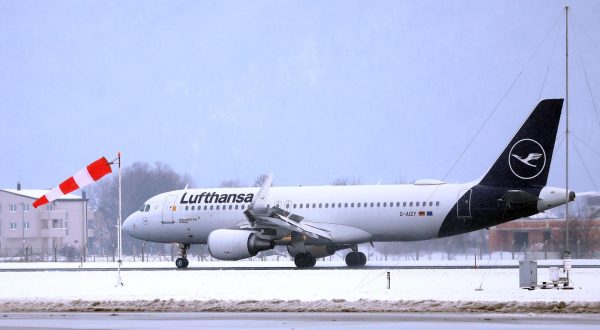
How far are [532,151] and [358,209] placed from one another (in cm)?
835

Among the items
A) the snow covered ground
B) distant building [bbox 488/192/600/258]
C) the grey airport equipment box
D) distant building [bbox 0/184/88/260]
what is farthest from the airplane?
distant building [bbox 0/184/88/260]

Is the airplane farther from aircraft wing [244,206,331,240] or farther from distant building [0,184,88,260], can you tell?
distant building [0,184,88,260]

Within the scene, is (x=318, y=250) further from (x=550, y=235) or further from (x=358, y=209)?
(x=550, y=235)

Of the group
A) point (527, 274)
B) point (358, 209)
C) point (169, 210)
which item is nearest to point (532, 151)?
point (358, 209)

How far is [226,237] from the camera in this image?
49.4 m

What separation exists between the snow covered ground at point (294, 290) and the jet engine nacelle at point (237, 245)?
2.64 feet

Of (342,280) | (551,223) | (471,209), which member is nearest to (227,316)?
(342,280)

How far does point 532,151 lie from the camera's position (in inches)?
1799

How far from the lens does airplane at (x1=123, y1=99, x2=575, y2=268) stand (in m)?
45.7

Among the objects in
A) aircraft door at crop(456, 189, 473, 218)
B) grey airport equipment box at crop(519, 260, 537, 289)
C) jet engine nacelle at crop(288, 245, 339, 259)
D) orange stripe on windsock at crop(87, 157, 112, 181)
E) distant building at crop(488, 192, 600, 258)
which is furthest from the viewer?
distant building at crop(488, 192, 600, 258)

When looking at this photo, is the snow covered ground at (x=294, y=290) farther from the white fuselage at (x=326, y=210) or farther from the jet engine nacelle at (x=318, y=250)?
the jet engine nacelle at (x=318, y=250)

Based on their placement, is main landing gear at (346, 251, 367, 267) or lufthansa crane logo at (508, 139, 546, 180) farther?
main landing gear at (346, 251, 367, 267)

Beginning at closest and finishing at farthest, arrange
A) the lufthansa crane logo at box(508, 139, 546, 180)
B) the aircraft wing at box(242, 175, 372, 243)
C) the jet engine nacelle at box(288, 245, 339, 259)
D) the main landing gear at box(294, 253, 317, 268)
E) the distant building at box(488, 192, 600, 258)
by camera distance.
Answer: the lufthansa crane logo at box(508, 139, 546, 180) → the aircraft wing at box(242, 175, 372, 243) → the main landing gear at box(294, 253, 317, 268) → the jet engine nacelle at box(288, 245, 339, 259) → the distant building at box(488, 192, 600, 258)

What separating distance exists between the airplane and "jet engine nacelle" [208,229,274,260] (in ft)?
0.14
